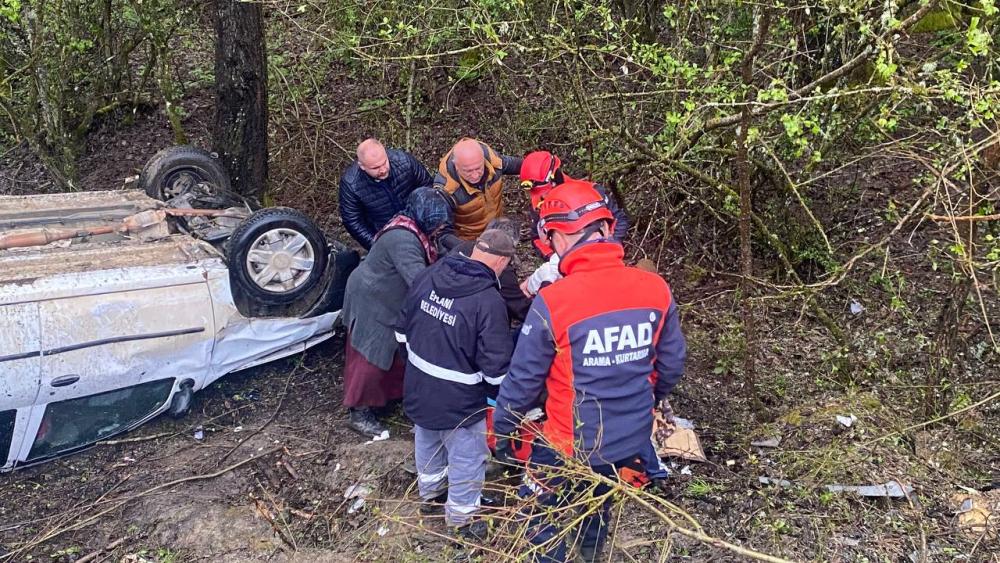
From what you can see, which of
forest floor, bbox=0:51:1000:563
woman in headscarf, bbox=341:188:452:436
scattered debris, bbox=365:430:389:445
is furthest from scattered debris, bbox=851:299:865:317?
scattered debris, bbox=365:430:389:445

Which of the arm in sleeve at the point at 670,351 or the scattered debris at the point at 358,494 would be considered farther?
the scattered debris at the point at 358,494

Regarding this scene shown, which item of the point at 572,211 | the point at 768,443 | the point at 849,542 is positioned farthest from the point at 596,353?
the point at 768,443

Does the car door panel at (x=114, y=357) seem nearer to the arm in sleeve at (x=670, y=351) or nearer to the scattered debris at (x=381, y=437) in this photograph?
the scattered debris at (x=381, y=437)

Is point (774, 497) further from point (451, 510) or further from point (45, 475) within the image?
point (45, 475)

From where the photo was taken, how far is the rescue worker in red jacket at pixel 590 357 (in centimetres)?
305

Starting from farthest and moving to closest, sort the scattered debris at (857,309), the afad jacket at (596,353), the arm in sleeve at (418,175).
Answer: the scattered debris at (857,309) < the arm in sleeve at (418,175) < the afad jacket at (596,353)

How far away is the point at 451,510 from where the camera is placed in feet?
12.9

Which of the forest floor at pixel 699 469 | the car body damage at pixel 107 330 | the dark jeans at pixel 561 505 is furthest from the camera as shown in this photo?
the car body damage at pixel 107 330

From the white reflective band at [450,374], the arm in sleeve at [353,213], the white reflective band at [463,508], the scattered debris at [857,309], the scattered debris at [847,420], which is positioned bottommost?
the white reflective band at [463,508]

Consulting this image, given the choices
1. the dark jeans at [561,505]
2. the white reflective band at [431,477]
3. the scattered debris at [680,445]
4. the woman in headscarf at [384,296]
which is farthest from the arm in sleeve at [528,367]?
the scattered debris at [680,445]

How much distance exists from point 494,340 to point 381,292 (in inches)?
44.4

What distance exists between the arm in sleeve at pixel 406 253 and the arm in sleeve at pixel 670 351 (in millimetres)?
1542

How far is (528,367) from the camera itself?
3145 mm

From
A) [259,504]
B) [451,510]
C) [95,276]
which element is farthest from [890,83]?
[95,276]
